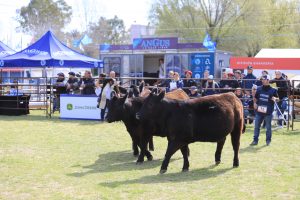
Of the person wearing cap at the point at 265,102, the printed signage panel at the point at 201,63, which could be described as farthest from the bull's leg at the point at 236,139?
the printed signage panel at the point at 201,63

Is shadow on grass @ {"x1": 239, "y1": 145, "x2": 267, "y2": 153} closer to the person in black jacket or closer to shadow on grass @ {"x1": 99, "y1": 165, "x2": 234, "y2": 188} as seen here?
shadow on grass @ {"x1": 99, "y1": 165, "x2": 234, "y2": 188}

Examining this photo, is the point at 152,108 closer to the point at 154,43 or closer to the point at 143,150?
the point at 143,150

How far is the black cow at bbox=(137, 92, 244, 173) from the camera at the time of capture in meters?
8.63

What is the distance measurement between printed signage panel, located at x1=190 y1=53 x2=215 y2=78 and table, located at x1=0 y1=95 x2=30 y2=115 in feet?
43.2

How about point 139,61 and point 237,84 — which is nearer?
point 237,84

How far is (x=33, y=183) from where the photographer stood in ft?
25.4

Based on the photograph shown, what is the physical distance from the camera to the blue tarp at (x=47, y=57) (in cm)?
1961

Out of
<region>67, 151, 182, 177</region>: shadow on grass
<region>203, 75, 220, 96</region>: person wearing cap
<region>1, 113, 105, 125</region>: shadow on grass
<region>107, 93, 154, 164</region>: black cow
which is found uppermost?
<region>203, 75, 220, 96</region>: person wearing cap

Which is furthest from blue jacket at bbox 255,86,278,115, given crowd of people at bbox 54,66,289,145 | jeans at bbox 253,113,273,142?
crowd of people at bbox 54,66,289,145

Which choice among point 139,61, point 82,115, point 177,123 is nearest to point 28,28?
point 139,61

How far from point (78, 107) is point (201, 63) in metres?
14.0

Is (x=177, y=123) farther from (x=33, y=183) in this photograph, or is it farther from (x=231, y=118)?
(x=33, y=183)

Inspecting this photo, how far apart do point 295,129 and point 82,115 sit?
24.8 feet

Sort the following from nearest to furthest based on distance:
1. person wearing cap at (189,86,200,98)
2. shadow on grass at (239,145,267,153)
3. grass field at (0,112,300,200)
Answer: grass field at (0,112,300,200)
shadow on grass at (239,145,267,153)
person wearing cap at (189,86,200,98)
